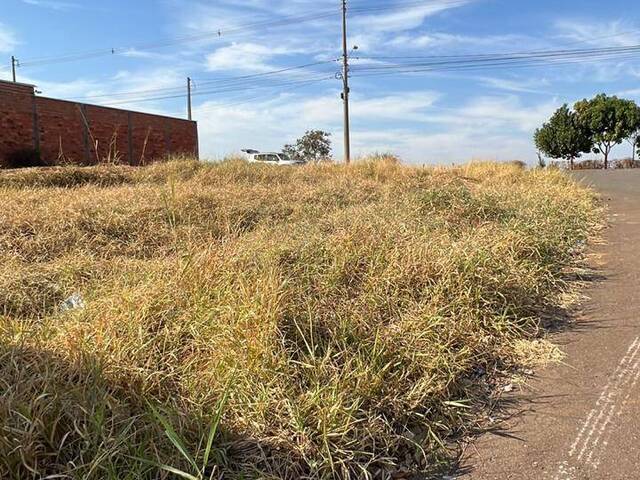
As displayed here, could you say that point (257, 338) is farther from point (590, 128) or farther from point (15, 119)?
point (590, 128)

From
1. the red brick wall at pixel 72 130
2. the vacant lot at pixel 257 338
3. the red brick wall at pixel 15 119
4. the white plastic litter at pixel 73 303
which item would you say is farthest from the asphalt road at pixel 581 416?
the red brick wall at pixel 15 119

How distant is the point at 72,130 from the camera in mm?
18750

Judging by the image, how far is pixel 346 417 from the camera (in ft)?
7.38

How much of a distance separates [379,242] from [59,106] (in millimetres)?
17461

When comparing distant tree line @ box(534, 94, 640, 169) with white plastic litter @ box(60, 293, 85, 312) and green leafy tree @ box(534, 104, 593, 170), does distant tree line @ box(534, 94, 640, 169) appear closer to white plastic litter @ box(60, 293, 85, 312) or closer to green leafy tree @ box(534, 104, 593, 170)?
green leafy tree @ box(534, 104, 593, 170)

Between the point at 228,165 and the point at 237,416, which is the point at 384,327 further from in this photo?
the point at 228,165

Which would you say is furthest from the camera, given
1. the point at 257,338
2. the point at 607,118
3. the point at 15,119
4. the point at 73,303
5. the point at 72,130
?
the point at 607,118

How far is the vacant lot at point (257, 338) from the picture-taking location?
6.76 feet

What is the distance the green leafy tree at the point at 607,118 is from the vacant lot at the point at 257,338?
1727 inches

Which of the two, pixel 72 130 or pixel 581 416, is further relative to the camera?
pixel 72 130

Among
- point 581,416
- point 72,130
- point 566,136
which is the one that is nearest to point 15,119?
point 72,130

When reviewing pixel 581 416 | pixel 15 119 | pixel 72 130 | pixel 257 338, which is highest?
pixel 15 119

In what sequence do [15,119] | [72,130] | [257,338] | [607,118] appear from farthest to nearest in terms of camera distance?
[607,118], [72,130], [15,119], [257,338]

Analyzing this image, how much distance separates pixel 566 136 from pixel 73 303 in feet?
157
